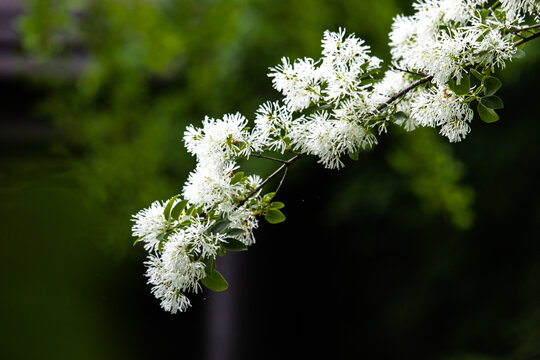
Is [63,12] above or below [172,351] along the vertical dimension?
above

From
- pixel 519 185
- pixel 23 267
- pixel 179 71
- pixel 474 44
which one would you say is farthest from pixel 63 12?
pixel 519 185

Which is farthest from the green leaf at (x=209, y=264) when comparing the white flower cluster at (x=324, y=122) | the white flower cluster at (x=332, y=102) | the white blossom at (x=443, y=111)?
the white blossom at (x=443, y=111)

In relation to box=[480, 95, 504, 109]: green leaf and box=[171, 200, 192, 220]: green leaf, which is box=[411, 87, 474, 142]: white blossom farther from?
box=[171, 200, 192, 220]: green leaf

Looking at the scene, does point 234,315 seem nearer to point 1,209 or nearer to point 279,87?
point 1,209

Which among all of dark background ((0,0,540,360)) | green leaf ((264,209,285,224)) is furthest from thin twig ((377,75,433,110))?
dark background ((0,0,540,360))

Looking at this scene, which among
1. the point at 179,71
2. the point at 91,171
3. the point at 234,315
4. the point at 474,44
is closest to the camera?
the point at 474,44

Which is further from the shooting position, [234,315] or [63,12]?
[234,315]

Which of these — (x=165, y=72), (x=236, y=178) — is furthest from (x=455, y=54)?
(x=165, y=72)
